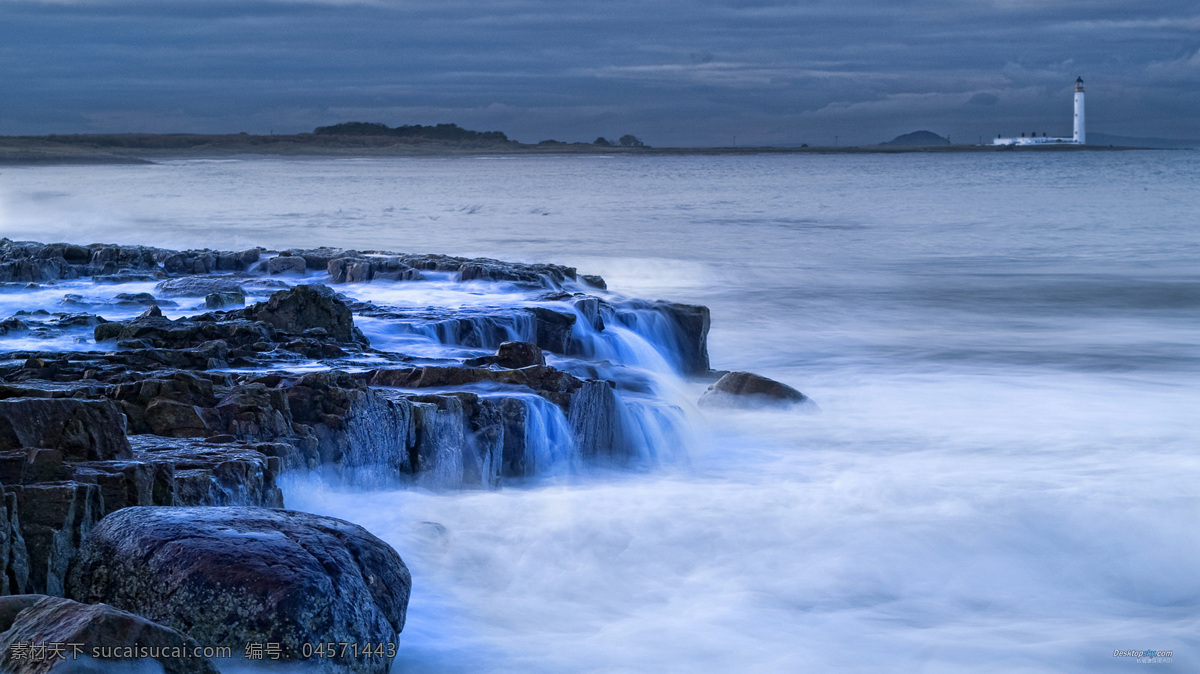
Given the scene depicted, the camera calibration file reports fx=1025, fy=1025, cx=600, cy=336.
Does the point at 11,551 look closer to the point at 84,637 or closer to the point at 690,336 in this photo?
the point at 84,637

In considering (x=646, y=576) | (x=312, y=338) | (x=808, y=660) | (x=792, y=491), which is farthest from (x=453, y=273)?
(x=808, y=660)

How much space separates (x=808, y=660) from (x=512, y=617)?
1.78 m

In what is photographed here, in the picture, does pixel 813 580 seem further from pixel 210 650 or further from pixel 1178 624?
pixel 210 650

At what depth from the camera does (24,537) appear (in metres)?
4.80

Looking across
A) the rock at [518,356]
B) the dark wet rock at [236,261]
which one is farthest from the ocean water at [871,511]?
the dark wet rock at [236,261]

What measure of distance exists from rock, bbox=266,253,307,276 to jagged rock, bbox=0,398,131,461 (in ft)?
39.3

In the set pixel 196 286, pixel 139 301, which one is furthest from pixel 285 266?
pixel 139 301

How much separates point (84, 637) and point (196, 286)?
12.3m

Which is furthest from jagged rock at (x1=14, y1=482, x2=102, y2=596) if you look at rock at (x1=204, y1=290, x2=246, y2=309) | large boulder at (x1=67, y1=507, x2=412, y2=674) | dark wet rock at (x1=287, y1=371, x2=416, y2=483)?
rock at (x1=204, y1=290, x2=246, y2=309)

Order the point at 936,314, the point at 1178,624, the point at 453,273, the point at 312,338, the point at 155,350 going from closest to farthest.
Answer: the point at 1178,624 < the point at 155,350 < the point at 312,338 < the point at 453,273 < the point at 936,314

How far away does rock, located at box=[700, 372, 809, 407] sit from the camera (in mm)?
12148

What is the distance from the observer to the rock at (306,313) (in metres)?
11.1

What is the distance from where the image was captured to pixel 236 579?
4281 millimetres

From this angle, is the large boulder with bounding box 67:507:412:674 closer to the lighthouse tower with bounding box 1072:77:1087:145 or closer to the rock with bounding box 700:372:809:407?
the rock with bounding box 700:372:809:407
